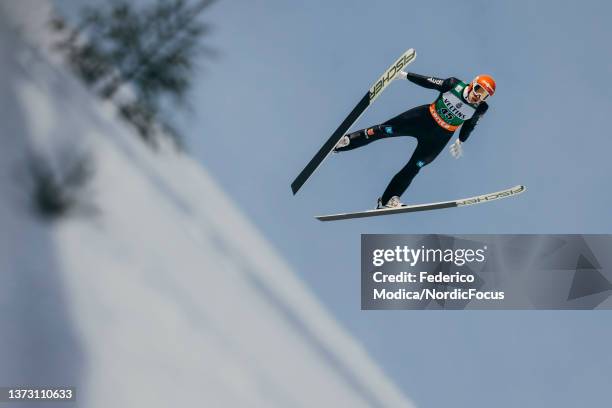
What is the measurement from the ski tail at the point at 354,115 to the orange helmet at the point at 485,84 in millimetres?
950

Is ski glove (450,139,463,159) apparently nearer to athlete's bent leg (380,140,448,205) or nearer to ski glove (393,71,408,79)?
athlete's bent leg (380,140,448,205)

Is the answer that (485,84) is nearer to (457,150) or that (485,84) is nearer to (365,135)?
(457,150)

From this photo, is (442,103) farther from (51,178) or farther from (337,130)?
(51,178)

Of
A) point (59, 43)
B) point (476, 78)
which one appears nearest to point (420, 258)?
point (476, 78)

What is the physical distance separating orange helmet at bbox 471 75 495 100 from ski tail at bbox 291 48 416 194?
950 mm

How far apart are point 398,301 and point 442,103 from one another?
2701mm

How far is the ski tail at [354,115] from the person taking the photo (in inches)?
368

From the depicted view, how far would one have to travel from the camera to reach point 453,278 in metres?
10.1

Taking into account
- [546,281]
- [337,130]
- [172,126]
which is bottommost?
[546,281]

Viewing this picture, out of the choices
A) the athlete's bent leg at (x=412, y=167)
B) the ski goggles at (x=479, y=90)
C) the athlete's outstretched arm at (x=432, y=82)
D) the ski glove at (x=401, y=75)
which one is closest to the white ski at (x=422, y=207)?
the athlete's bent leg at (x=412, y=167)

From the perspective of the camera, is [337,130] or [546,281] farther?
[546,281]

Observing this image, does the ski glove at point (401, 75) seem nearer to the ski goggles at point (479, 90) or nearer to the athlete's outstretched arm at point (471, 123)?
the ski goggles at point (479, 90)

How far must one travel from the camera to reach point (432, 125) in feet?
31.9

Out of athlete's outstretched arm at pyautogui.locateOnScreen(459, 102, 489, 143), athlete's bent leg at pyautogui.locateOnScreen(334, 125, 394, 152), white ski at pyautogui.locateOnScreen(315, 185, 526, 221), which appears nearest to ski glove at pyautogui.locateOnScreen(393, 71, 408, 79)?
athlete's bent leg at pyautogui.locateOnScreen(334, 125, 394, 152)
